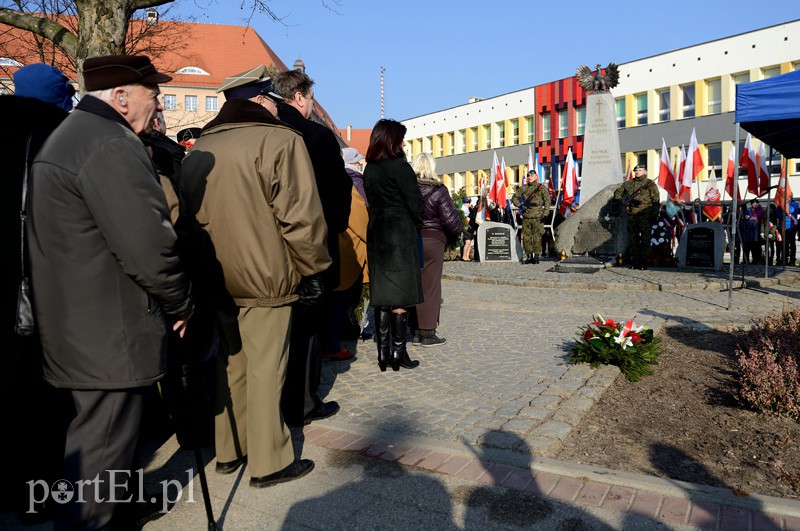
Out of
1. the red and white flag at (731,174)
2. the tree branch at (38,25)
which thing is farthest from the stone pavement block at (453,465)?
the red and white flag at (731,174)

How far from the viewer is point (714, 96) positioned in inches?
1554

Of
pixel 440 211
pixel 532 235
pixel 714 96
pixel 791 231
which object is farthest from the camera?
pixel 714 96

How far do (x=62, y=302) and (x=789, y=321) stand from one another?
6346mm

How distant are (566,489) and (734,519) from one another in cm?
76

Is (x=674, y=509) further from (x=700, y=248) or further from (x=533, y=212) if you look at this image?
(x=533, y=212)

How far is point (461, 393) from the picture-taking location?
5227mm

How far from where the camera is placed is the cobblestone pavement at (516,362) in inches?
174

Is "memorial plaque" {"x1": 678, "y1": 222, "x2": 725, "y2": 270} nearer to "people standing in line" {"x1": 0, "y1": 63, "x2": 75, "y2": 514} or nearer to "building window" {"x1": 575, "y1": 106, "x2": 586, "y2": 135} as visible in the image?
"people standing in line" {"x1": 0, "y1": 63, "x2": 75, "y2": 514}

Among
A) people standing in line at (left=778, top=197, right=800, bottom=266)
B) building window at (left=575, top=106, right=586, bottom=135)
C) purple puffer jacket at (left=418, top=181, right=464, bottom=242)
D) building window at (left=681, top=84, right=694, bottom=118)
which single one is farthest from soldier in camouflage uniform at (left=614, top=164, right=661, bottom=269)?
building window at (left=575, top=106, right=586, bottom=135)

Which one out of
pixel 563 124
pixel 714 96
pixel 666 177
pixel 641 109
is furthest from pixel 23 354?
pixel 563 124

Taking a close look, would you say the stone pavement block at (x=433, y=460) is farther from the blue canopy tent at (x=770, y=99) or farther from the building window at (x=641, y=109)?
the building window at (x=641, y=109)

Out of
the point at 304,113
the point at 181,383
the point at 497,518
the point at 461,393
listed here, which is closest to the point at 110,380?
the point at 181,383

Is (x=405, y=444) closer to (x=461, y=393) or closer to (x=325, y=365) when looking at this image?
(x=461, y=393)

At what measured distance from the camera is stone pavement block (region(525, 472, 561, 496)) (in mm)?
3357
